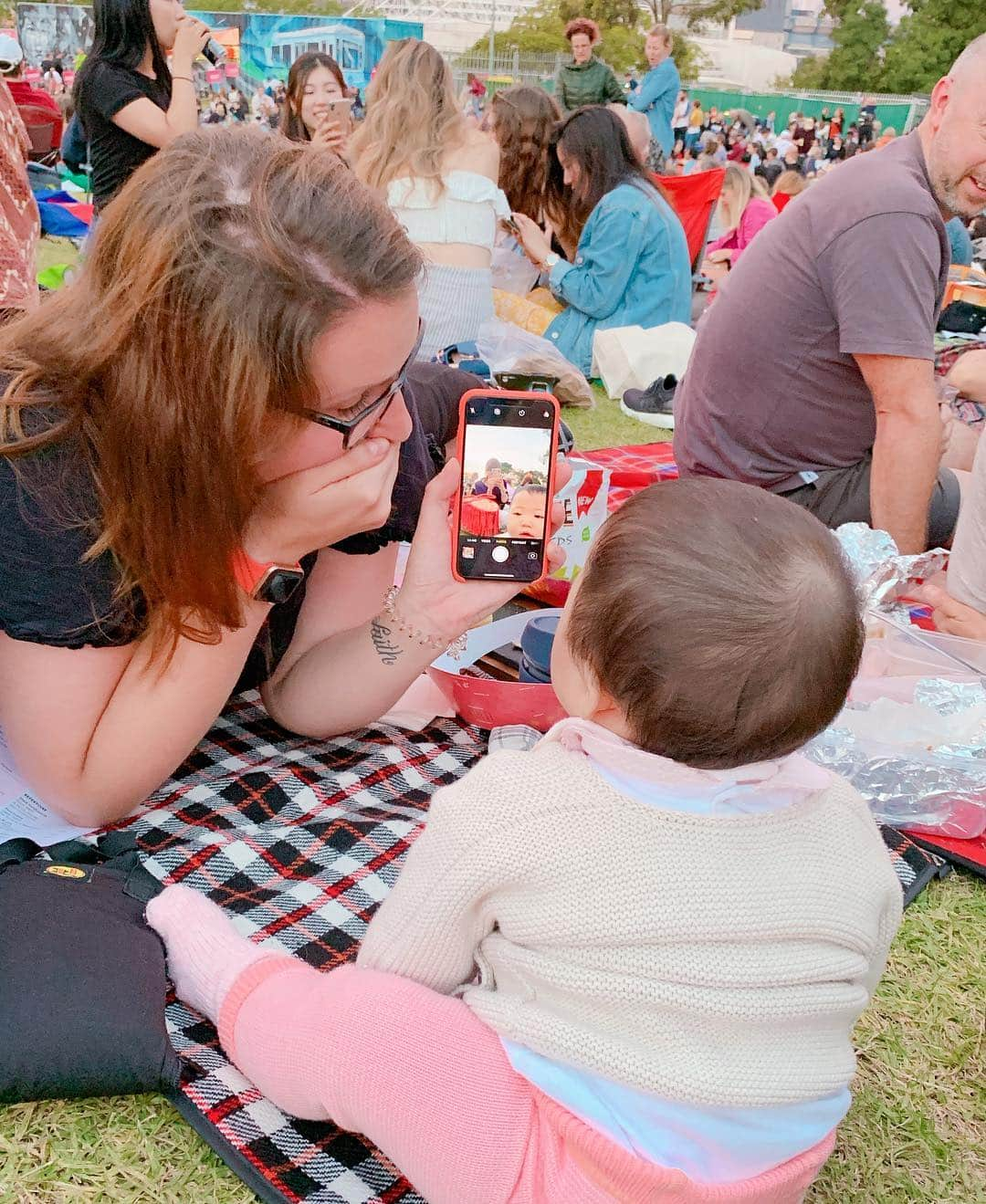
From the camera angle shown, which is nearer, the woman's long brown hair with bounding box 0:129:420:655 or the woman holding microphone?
the woman's long brown hair with bounding box 0:129:420:655

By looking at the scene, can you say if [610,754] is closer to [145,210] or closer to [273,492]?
[273,492]

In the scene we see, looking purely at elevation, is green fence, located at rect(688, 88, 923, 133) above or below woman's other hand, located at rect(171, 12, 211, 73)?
above

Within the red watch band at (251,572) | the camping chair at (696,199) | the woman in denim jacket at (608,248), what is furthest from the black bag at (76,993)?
the camping chair at (696,199)

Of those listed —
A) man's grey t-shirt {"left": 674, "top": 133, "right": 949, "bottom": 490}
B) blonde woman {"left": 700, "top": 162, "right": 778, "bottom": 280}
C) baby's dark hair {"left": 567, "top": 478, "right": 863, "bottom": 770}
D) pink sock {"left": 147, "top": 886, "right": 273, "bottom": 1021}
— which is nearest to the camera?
baby's dark hair {"left": 567, "top": 478, "right": 863, "bottom": 770}

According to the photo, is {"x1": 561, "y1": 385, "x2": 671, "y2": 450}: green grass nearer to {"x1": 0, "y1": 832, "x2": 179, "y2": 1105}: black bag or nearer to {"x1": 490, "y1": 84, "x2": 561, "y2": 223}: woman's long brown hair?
{"x1": 490, "y1": 84, "x2": 561, "y2": 223}: woman's long brown hair

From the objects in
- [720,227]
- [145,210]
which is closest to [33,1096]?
[145,210]

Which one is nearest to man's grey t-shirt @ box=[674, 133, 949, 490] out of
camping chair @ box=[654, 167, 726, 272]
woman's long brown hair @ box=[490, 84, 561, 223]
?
woman's long brown hair @ box=[490, 84, 561, 223]

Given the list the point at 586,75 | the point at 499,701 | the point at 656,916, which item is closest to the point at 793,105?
the point at 586,75

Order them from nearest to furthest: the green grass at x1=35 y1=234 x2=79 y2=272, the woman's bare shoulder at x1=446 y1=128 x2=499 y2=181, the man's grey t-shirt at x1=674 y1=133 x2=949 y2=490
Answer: the man's grey t-shirt at x1=674 y1=133 x2=949 y2=490 → the woman's bare shoulder at x1=446 y1=128 x2=499 y2=181 → the green grass at x1=35 y1=234 x2=79 y2=272

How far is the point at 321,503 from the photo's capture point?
1.33 meters

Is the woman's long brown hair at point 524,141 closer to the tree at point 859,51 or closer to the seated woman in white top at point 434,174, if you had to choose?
the seated woman in white top at point 434,174

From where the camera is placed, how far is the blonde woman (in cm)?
655

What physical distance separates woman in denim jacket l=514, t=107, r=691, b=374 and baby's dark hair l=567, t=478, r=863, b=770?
407 centimetres

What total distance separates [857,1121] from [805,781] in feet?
2.01
